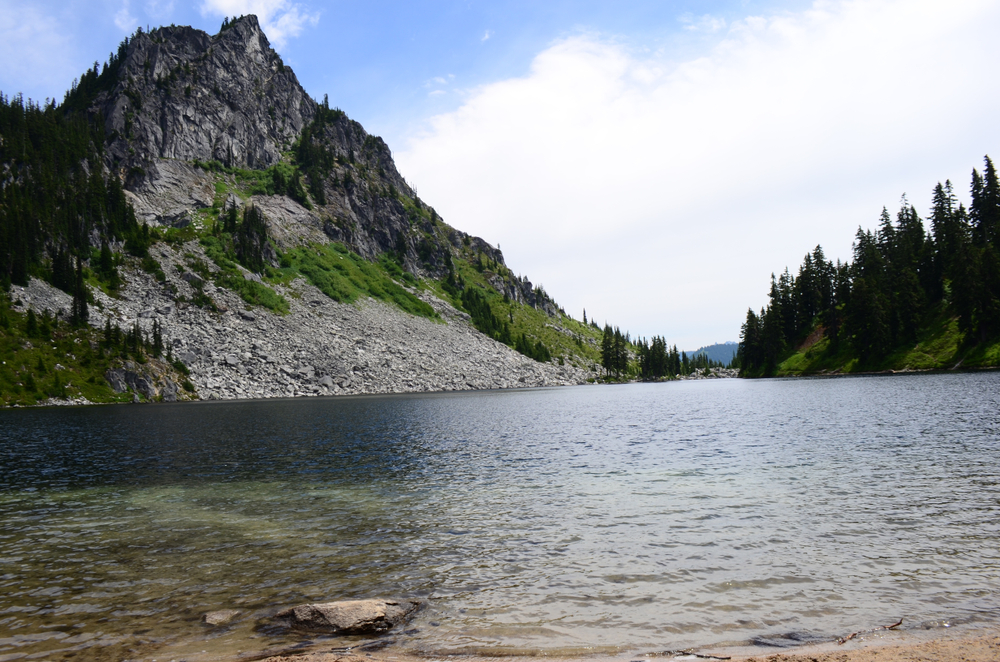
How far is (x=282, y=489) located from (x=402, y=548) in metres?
13.5

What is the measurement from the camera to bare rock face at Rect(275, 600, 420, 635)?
11625 millimetres

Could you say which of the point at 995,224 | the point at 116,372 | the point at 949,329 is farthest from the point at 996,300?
the point at 116,372

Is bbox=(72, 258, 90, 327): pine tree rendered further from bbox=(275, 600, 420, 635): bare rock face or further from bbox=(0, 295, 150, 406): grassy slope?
bbox=(275, 600, 420, 635): bare rock face

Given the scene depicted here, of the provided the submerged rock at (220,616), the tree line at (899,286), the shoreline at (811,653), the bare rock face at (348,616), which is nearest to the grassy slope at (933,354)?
the tree line at (899,286)

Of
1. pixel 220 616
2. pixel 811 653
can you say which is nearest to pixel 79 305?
pixel 220 616

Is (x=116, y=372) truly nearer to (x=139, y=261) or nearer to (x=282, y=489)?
(x=139, y=261)

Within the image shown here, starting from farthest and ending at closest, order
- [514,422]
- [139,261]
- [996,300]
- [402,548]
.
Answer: [139,261]
[996,300]
[514,422]
[402,548]

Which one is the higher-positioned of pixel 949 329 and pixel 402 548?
pixel 949 329

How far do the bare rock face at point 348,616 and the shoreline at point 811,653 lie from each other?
85cm

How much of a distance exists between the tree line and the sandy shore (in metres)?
117

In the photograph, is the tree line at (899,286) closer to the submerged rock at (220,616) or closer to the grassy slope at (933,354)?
the grassy slope at (933,354)

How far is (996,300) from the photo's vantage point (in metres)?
93.4

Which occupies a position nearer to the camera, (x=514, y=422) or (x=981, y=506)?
(x=981, y=506)

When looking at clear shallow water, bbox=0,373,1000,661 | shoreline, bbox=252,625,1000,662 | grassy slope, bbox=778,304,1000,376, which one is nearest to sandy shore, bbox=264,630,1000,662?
shoreline, bbox=252,625,1000,662
